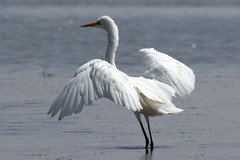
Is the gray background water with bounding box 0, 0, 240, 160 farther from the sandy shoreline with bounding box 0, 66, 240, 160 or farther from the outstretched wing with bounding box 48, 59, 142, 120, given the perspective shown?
the outstretched wing with bounding box 48, 59, 142, 120

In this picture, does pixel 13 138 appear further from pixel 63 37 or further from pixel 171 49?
pixel 63 37

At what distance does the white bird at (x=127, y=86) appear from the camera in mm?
9906

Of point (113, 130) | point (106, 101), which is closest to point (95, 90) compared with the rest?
point (113, 130)

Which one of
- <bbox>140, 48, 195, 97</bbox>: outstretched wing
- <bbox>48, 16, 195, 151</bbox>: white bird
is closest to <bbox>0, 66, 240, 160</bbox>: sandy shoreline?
<bbox>48, 16, 195, 151</bbox>: white bird

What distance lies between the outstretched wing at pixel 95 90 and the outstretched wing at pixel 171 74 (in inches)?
58.9

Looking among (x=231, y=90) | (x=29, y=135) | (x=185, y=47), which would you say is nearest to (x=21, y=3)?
(x=185, y=47)

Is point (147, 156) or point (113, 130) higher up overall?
point (147, 156)

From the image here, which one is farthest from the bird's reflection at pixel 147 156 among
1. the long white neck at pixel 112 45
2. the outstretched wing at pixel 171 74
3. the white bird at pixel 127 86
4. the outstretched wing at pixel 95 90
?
the long white neck at pixel 112 45

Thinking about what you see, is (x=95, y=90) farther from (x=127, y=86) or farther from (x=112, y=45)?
(x=112, y=45)

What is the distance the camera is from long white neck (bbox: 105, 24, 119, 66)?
40.0 feet

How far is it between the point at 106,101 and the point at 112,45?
358 centimetres

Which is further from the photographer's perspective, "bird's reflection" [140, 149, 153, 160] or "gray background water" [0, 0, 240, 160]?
"gray background water" [0, 0, 240, 160]

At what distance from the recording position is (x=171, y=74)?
38.9 feet

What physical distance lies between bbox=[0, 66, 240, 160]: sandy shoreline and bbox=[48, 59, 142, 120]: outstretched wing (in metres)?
0.93
